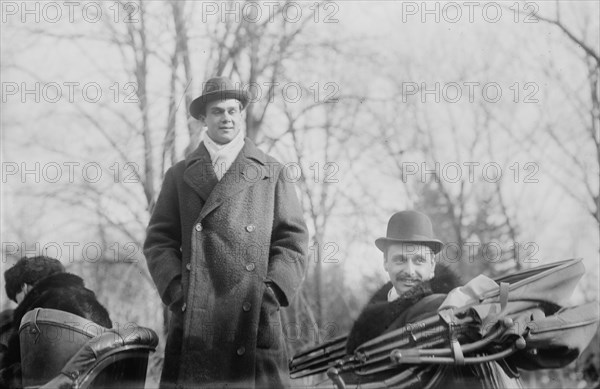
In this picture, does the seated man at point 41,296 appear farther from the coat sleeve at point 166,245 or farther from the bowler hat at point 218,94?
the bowler hat at point 218,94

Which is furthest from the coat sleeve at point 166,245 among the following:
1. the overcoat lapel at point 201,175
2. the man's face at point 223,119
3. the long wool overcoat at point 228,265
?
the man's face at point 223,119

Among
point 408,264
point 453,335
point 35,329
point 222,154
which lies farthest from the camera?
point 222,154

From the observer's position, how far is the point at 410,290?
3314 mm

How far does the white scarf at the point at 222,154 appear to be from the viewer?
3895 millimetres

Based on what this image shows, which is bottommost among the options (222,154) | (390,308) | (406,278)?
(390,308)

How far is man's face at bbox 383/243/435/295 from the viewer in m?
3.40


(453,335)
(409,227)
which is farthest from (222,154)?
(453,335)

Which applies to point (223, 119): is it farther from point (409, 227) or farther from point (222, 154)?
point (409, 227)

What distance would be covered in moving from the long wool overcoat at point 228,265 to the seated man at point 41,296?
A: 394mm

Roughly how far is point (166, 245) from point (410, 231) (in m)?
1.22

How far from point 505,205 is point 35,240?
4851mm

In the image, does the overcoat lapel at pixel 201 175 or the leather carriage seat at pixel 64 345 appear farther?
the overcoat lapel at pixel 201 175

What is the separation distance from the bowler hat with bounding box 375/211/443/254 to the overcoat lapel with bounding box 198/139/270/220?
2.40 ft

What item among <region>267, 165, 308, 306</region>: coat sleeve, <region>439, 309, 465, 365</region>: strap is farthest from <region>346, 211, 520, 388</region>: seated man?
<region>267, 165, 308, 306</region>: coat sleeve
